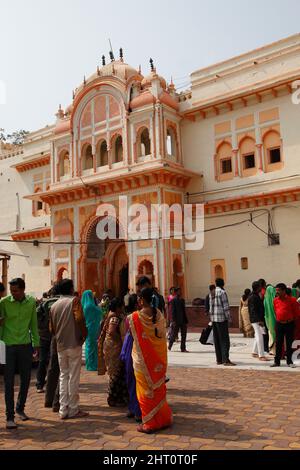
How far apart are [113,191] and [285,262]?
24.3ft

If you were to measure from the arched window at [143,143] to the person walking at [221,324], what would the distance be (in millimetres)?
10823

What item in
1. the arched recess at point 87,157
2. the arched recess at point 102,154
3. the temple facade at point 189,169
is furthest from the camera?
the arched recess at point 87,157

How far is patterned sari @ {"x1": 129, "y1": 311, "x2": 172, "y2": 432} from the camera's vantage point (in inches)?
186

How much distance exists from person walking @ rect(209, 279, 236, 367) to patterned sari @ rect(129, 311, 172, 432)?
394 centimetres

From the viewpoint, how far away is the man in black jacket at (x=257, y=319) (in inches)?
361

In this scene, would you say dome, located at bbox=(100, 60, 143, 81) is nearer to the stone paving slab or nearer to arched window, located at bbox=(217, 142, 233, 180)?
arched window, located at bbox=(217, 142, 233, 180)

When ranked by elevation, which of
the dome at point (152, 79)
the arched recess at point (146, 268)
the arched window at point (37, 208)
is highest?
the dome at point (152, 79)

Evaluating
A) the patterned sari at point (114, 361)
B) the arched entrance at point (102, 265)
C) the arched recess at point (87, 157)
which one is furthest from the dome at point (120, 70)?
the patterned sari at point (114, 361)

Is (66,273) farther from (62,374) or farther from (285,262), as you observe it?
(62,374)

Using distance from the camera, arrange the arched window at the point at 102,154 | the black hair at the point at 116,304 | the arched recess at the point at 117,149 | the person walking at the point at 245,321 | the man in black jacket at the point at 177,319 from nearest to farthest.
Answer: the black hair at the point at 116,304 → the man in black jacket at the point at 177,319 → the person walking at the point at 245,321 → the arched recess at the point at 117,149 → the arched window at the point at 102,154

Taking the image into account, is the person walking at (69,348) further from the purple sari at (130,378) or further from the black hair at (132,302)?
the black hair at (132,302)

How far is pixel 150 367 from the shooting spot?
4.84 metres
